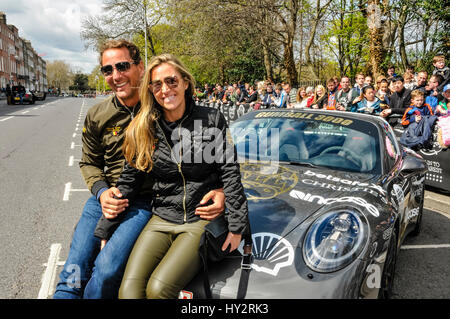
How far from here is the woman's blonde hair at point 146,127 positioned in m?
2.10

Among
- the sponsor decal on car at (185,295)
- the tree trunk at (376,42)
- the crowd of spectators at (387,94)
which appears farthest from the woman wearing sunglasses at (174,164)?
the tree trunk at (376,42)

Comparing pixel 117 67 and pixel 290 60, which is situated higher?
pixel 290 60

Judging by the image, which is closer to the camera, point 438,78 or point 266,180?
point 266,180

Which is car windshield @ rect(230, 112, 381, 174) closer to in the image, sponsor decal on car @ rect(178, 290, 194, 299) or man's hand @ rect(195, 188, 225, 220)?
man's hand @ rect(195, 188, 225, 220)

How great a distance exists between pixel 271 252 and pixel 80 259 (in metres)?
1.15

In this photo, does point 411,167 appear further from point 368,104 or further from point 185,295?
point 368,104

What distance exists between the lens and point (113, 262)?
198 centimetres

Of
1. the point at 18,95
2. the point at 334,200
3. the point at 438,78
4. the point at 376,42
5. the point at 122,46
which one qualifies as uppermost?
the point at 376,42

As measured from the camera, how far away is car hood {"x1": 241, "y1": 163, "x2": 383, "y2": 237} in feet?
7.51

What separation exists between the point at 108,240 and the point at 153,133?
0.72 metres

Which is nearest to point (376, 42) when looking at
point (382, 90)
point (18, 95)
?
point (382, 90)

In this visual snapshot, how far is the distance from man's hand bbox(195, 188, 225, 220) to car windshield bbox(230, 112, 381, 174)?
1.29 m

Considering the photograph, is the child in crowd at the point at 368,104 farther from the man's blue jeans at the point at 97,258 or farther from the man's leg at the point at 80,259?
the man's leg at the point at 80,259
